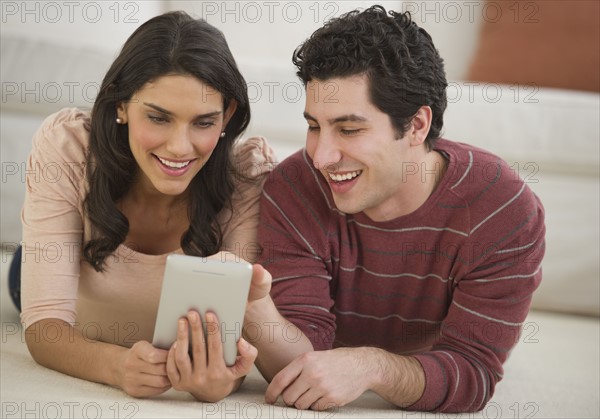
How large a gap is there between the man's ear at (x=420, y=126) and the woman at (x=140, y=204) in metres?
0.28

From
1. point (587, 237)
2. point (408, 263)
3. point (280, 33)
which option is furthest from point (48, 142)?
point (587, 237)

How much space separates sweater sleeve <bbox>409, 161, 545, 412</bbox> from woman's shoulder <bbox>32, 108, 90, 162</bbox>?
2.19 ft

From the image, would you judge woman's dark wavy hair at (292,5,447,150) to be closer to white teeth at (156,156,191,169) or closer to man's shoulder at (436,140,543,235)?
man's shoulder at (436,140,543,235)

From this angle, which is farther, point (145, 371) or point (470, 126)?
point (470, 126)

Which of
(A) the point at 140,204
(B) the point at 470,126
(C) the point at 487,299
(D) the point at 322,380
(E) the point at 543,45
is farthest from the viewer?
(E) the point at 543,45

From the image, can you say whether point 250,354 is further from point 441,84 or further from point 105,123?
point 441,84

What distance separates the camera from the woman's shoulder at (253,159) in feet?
4.97

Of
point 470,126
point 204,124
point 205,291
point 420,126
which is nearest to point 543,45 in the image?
point 470,126

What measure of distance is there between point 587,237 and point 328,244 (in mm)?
891

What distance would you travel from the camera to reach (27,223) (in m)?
1.42

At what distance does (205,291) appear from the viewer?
3.75 feet

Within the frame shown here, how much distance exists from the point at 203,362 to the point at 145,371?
9 centimetres

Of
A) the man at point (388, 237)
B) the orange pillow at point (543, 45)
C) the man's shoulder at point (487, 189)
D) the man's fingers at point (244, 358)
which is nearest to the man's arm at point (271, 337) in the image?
the man at point (388, 237)

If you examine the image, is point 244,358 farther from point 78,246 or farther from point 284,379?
point 78,246
